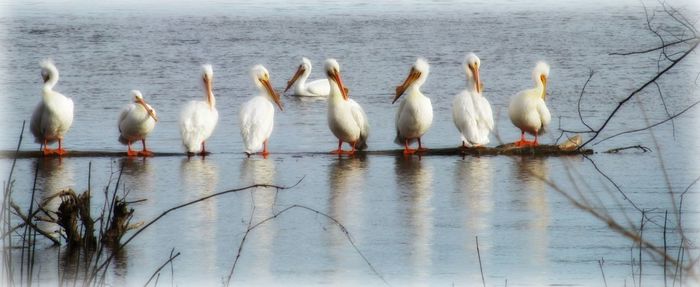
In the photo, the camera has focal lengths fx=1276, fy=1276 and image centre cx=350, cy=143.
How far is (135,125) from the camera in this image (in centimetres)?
1232

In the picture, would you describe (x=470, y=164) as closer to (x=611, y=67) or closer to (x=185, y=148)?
(x=185, y=148)

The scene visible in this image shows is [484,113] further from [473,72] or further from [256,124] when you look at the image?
[256,124]

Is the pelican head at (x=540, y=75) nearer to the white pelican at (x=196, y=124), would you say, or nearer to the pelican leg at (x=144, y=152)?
the white pelican at (x=196, y=124)

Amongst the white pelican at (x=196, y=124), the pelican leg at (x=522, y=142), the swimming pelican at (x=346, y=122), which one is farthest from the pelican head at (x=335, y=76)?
the pelican leg at (x=522, y=142)

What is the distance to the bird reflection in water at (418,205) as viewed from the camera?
23.8ft

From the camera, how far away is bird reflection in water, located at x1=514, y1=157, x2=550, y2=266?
7611 mm

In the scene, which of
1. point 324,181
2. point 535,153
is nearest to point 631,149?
point 535,153

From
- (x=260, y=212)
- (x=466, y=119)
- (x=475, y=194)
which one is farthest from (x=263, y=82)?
(x=260, y=212)

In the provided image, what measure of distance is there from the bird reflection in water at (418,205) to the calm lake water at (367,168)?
0.07 feet

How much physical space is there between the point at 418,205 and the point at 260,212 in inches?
46.9

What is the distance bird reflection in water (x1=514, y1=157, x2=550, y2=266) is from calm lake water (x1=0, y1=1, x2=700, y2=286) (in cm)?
3

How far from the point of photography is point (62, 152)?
12102 mm

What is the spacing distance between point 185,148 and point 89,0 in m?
34.4

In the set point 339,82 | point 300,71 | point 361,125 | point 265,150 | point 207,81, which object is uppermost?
point 339,82
